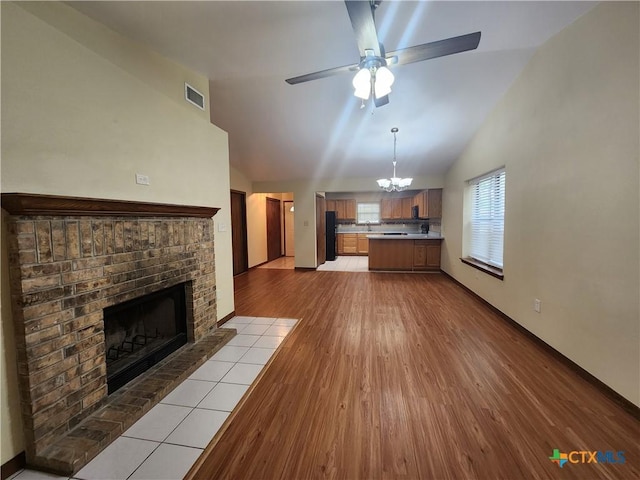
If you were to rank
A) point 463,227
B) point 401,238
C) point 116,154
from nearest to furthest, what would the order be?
point 116,154 < point 463,227 < point 401,238

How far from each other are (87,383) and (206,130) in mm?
2468

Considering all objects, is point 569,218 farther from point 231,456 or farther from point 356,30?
point 231,456

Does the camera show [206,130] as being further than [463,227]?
No

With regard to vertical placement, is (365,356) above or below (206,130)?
below

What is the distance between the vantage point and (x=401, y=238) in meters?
6.58

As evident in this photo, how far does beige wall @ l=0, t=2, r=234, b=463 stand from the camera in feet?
4.54

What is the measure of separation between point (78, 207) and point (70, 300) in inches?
21.4

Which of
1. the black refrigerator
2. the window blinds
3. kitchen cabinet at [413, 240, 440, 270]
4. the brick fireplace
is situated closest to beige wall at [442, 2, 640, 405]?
the window blinds

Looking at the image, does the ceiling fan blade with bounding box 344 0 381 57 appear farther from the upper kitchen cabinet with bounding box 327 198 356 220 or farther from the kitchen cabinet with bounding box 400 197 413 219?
the upper kitchen cabinet with bounding box 327 198 356 220

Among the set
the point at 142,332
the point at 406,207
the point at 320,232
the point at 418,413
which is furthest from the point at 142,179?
the point at 406,207

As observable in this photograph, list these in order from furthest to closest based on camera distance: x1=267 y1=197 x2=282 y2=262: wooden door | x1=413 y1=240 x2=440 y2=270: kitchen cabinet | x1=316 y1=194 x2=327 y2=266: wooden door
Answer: x1=267 y1=197 x2=282 y2=262: wooden door → x1=316 y1=194 x2=327 y2=266: wooden door → x1=413 y1=240 x2=440 y2=270: kitchen cabinet

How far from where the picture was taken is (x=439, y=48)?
1.70 metres

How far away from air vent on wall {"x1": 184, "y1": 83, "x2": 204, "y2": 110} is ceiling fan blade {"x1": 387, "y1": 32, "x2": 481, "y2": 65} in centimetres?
208

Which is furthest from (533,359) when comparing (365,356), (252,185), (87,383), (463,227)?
(252,185)
